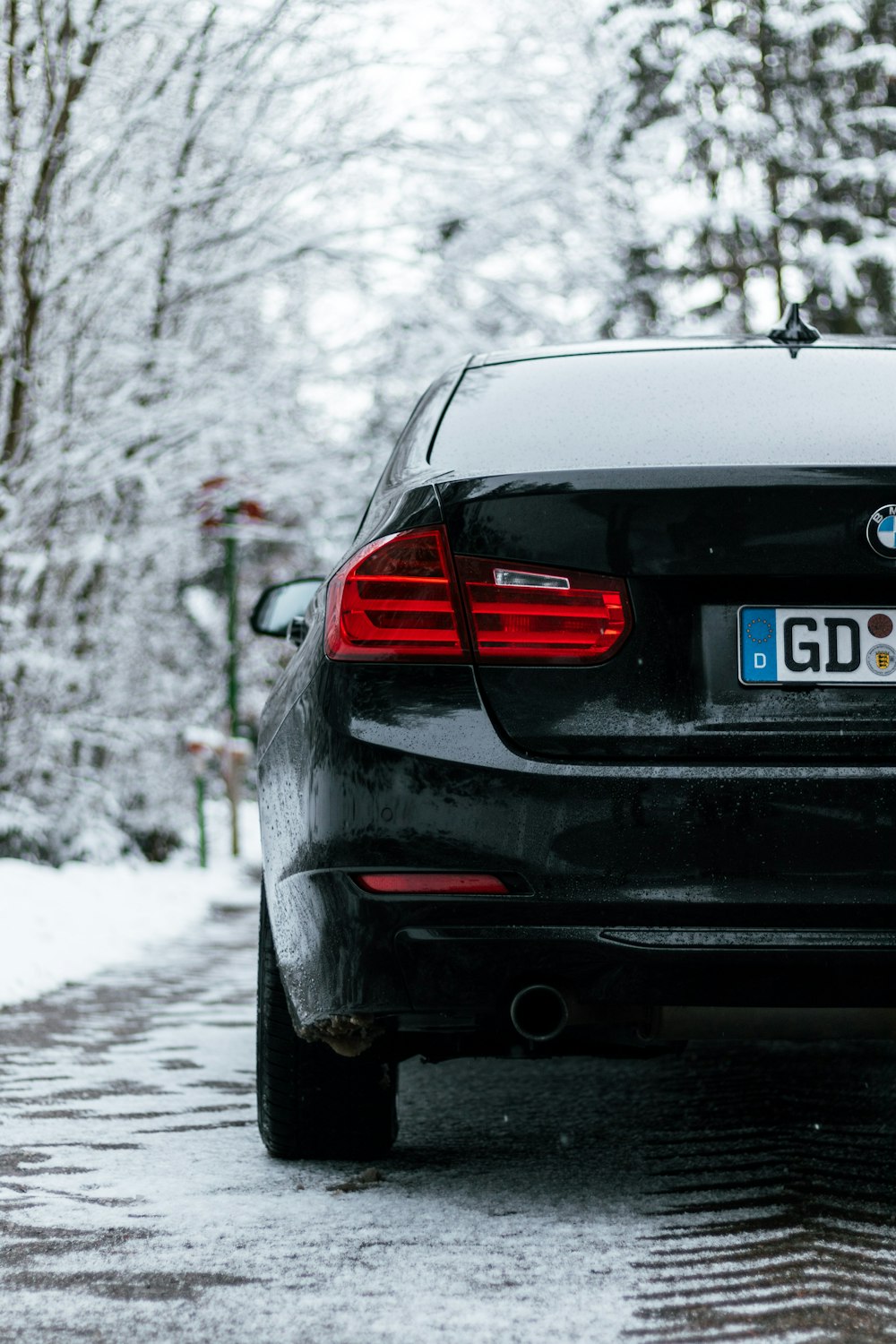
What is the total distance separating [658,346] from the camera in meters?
3.85

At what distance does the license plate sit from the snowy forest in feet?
26.7

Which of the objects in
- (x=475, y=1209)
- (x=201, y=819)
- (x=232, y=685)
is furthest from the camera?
(x=232, y=685)

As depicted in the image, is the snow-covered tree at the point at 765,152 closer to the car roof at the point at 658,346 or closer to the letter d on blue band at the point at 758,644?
the car roof at the point at 658,346

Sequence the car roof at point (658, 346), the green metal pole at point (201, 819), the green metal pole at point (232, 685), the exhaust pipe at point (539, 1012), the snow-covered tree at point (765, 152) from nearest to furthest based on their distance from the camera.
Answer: the exhaust pipe at point (539, 1012) < the car roof at point (658, 346) < the green metal pole at point (201, 819) < the snow-covered tree at point (765, 152) < the green metal pole at point (232, 685)

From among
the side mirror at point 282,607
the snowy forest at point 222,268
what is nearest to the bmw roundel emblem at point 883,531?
the side mirror at point 282,607

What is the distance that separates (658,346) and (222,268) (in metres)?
8.81

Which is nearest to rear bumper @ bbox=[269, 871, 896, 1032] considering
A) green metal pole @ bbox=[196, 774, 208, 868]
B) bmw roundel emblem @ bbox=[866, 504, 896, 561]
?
bmw roundel emblem @ bbox=[866, 504, 896, 561]

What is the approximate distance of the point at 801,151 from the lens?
64.6ft

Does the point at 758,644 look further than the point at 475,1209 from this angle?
No

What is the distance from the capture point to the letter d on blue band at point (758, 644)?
9.46 feet

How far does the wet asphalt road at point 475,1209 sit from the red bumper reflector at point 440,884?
22.7 inches

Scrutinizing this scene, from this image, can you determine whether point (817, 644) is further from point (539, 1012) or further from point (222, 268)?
point (222, 268)

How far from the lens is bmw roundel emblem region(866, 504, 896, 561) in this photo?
2.89 m

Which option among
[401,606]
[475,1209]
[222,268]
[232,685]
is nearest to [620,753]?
[401,606]
